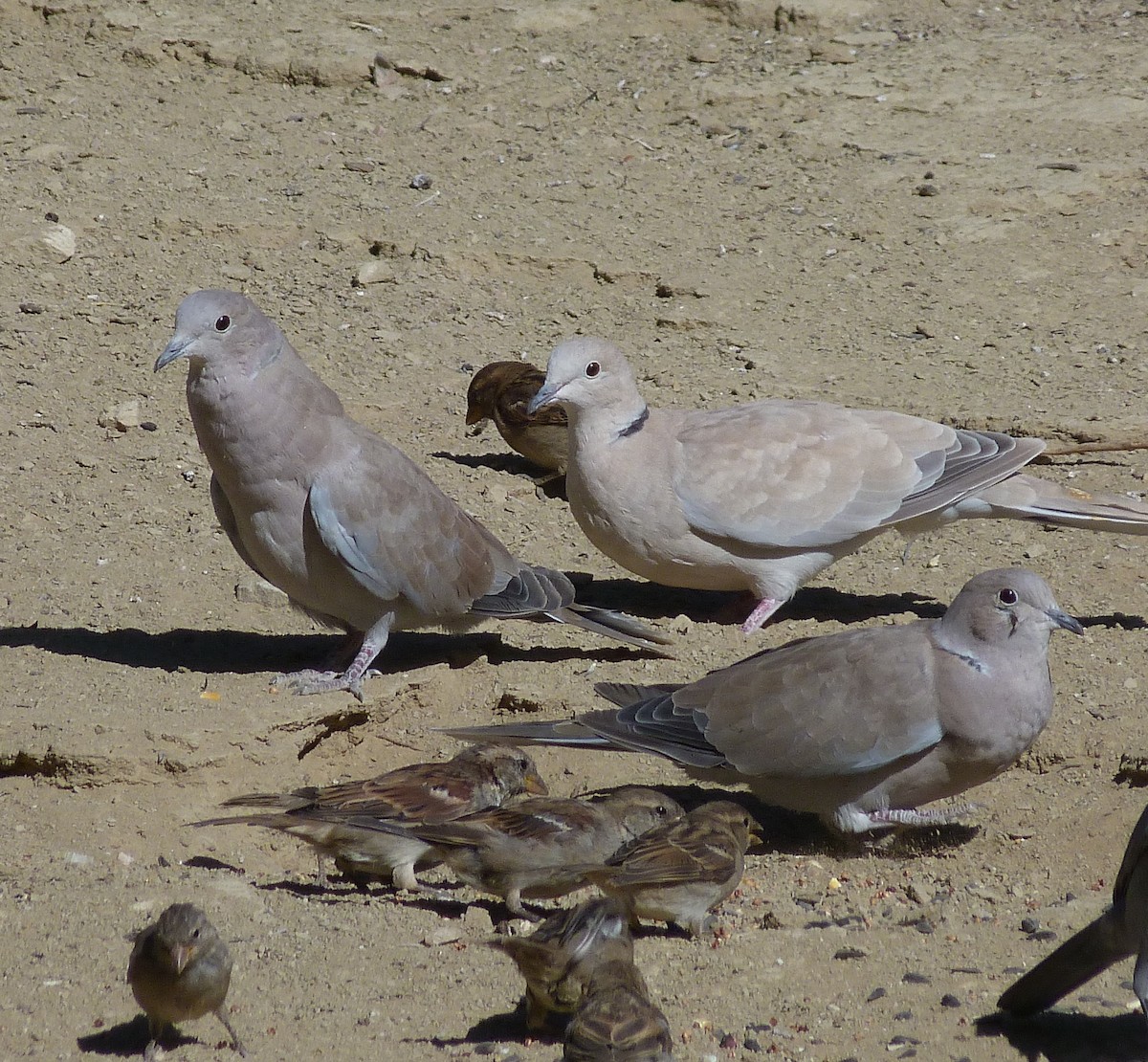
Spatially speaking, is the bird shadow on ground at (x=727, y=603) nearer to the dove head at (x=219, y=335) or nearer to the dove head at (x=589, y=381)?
the dove head at (x=589, y=381)

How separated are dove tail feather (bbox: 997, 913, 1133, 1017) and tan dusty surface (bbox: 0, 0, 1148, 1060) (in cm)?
11

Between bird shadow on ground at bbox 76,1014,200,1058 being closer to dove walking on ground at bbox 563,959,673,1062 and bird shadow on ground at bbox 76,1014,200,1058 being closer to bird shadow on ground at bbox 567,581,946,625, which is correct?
dove walking on ground at bbox 563,959,673,1062

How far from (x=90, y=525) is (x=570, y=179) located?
4.54 meters

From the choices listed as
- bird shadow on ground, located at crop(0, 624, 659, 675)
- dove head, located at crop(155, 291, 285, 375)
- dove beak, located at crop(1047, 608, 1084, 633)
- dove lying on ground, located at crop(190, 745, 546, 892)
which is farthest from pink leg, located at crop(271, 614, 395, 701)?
dove beak, located at crop(1047, 608, 1084, 633)

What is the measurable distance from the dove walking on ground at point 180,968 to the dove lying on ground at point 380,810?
88cm

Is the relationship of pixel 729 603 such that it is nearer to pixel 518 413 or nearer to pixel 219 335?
pixel 518 413

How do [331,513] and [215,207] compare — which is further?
[215,207]

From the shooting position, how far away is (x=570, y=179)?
1020 centimetres

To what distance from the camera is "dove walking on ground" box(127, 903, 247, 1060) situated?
11.2ft

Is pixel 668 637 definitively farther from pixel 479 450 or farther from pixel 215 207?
pixel 215 207

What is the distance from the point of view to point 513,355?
8.66 meters

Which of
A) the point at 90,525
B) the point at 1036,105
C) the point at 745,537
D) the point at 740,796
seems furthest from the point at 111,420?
the point at 1036,105

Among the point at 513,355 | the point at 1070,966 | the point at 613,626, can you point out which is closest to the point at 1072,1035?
the point at 1070,966

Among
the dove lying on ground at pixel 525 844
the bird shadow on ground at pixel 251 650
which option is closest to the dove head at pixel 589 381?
the bird shadow on ground at pixel 251 650
